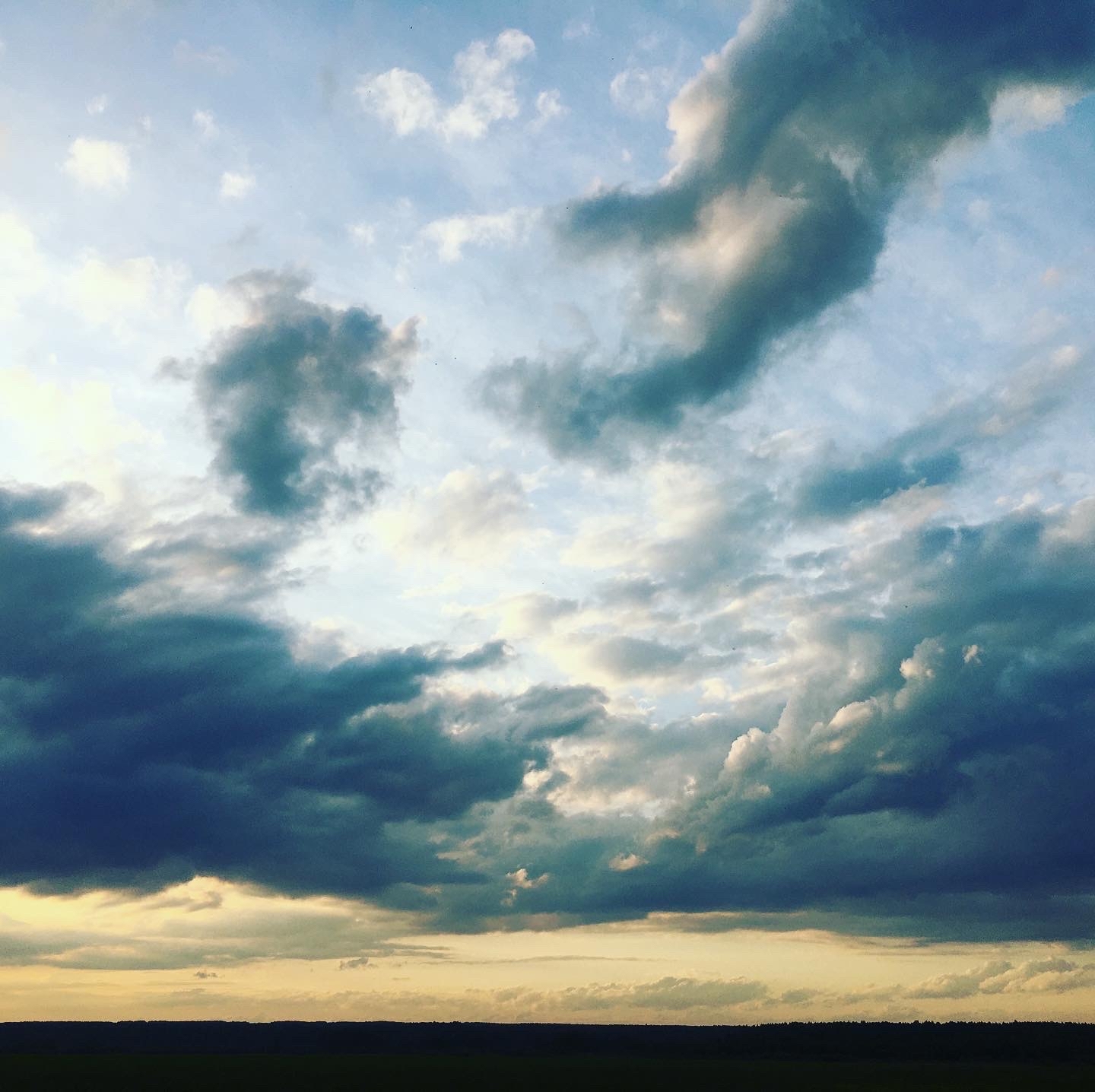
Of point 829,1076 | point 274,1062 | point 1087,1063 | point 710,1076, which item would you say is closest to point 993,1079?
point 829,1076

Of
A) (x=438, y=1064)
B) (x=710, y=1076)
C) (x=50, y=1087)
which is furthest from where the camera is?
(x=438, y=1064)

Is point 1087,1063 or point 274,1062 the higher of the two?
point 274,1062

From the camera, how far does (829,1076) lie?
14338 cm

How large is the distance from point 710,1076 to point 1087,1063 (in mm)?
100555

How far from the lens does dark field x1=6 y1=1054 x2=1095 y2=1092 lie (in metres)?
122

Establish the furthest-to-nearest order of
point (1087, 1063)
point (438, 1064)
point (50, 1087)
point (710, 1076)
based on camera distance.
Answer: point (1087, 1063)
point (438, 1064)
point (710, 1076)
point (50, 1087)

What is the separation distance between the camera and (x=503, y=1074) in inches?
5684

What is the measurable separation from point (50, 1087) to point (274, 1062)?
67.9 metres

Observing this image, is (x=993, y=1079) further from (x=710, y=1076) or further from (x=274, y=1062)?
(x=274, y=1062)

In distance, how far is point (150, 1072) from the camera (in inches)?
5586

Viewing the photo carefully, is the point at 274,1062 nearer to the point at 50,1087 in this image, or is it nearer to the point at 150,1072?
the point at 150,1072

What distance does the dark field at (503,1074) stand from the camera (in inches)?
4783

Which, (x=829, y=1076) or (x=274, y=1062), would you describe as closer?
(x=829, y=1076)

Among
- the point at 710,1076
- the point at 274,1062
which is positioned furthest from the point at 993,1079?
the point at 274,1062
